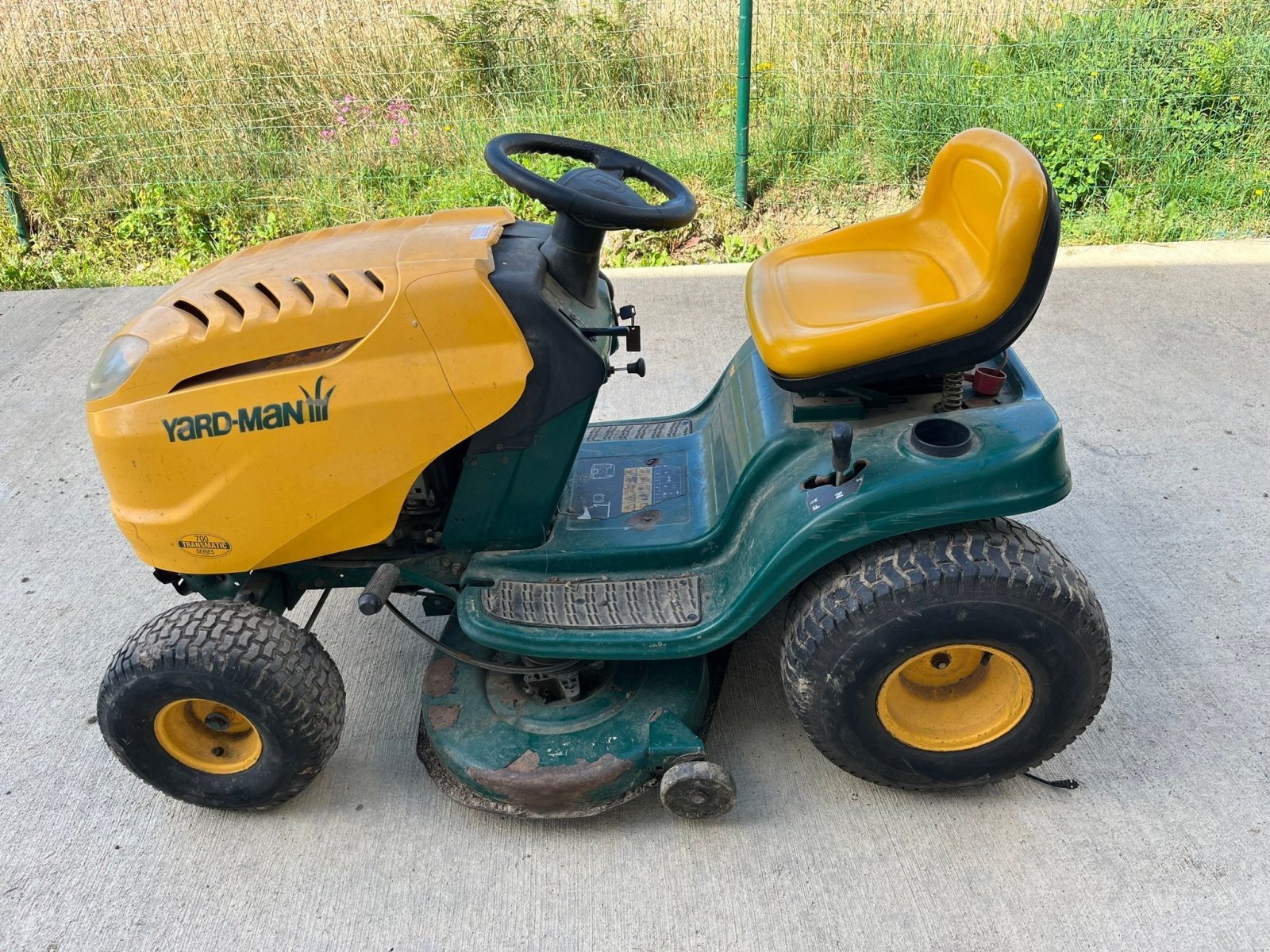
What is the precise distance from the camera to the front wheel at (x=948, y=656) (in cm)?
201

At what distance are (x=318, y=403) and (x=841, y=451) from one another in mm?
1048

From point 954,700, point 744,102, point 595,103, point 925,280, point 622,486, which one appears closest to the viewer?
point 954,700

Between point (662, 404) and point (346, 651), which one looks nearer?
point (346, 651)

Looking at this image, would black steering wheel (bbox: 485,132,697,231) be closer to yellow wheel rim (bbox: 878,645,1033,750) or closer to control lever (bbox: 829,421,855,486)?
control lever (bbox: 829,421,855,486)

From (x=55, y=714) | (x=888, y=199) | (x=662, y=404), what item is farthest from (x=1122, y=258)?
(x=55, y=714)

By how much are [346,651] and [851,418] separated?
5.02 ft

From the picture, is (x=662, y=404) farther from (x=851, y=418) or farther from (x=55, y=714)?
(x=55, y=714)

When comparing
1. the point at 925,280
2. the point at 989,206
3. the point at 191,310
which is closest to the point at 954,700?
the point at 925,280

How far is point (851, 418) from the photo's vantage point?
7.49 feet

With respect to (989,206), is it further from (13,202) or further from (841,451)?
(13,202)

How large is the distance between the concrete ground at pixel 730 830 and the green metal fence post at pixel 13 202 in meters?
3.48

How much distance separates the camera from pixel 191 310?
7.14 feet

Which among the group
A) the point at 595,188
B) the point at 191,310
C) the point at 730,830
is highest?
the point at 595,188

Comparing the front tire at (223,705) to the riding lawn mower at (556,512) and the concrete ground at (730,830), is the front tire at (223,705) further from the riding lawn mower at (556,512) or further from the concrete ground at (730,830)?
the concrete ground at (730,830)
